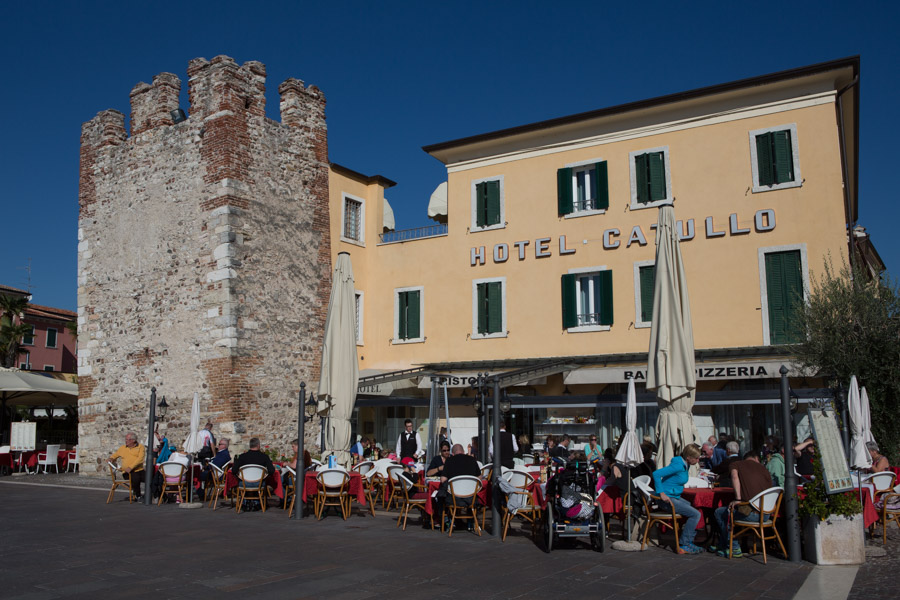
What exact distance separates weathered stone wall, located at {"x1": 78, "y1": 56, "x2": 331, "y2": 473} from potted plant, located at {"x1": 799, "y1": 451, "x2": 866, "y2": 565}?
510 inches

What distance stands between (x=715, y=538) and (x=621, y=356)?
28.8 feet

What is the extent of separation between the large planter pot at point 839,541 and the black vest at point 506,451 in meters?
5.31

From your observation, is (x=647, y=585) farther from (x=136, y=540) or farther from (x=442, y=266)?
(x=442, y=266)

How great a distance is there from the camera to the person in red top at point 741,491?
8.30 meters

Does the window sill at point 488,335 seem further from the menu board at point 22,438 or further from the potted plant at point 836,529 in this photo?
the menu board at point 22,438

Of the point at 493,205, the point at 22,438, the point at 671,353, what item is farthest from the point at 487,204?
the point at 22,438

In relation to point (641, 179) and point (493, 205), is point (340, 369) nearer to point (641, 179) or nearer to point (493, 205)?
point (493, 205)

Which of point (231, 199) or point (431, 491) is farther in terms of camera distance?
point (231, 199)

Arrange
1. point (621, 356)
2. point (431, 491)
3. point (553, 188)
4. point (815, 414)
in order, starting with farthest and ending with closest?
point (553, 188) → point (621, 356) → point (431, 491) → point (815, 414)

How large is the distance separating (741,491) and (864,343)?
24.8 ft

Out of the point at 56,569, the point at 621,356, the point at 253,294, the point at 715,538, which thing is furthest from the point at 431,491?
the point at 253,294

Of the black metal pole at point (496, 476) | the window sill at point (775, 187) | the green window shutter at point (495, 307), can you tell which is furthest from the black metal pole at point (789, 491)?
the green window shutter at point (495, 307)

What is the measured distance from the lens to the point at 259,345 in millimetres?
18266

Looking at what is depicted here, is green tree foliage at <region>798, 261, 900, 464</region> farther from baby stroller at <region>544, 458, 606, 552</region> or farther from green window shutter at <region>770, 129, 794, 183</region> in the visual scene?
baby stroller at <region>544, 458, 606, 552</region>
